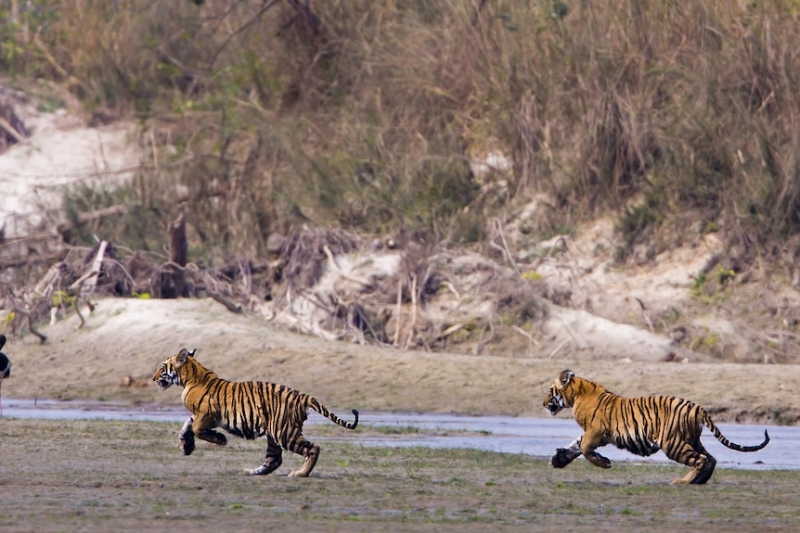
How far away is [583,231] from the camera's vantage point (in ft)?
66.1

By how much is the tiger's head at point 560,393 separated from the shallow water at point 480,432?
1.16m

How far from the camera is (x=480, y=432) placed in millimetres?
13445

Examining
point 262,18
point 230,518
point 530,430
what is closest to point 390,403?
point 530,430

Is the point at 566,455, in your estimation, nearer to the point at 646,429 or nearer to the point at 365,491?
the point at 646,429

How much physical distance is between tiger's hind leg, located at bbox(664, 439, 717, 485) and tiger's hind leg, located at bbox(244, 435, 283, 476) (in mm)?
2497

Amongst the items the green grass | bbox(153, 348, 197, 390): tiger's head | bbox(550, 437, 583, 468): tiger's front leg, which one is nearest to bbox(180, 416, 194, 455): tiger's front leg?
the green grass

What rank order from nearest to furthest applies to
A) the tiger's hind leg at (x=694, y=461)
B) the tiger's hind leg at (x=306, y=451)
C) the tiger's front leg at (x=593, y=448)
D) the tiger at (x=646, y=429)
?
the tiger's hind leg at (x=306, y=451)
the tiger's hind leg at (x=694, y=461)
the tiger at (x=646, y=429)
the tiger's front leg at (x=593, y=448)

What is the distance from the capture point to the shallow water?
11.9 m

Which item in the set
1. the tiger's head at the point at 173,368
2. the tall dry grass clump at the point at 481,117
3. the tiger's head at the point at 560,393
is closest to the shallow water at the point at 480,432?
the tiger's head at the point at 560,393

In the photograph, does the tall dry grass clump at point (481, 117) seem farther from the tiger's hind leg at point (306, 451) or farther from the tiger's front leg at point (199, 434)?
the tiger's hind leg at point (306, 451)

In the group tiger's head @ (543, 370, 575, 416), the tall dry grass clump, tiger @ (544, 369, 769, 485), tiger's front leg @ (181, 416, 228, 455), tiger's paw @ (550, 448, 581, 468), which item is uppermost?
the tall dry grass clump

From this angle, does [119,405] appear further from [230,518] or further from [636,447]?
[230,518]

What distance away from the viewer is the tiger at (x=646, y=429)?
9773 millimetres

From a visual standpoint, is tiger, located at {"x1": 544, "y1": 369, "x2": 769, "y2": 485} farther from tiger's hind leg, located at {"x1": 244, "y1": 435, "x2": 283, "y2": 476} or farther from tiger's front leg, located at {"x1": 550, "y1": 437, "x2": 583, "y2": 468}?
tiger's hind leg, located at {"x1": 244, "y1": 435, "x2": 283, "y2": 476}
